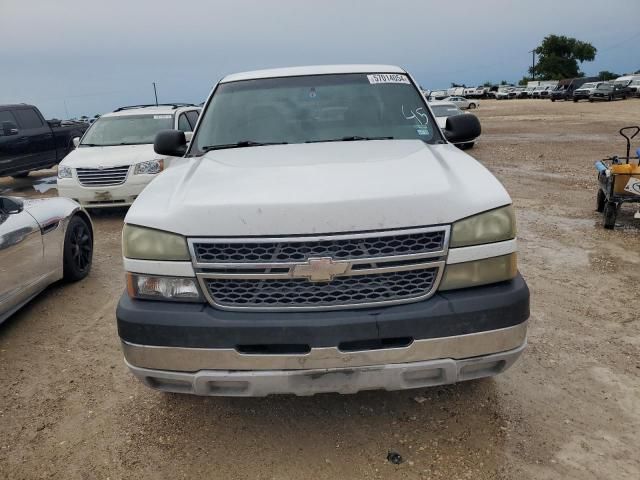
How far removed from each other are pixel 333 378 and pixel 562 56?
10929 cm

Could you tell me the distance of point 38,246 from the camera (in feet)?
15.4

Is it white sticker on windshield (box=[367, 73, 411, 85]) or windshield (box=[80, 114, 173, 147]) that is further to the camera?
windshield (box=[80, 114, 173, 147])

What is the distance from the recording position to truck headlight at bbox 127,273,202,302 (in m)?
2.45

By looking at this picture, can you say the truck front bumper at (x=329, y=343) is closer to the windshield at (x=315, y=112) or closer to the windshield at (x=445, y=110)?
the windshield at (x=315, y=112)

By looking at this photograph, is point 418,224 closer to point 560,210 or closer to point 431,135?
point 431,135

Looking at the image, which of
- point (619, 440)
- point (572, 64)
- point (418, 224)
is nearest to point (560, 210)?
point (619, 440)

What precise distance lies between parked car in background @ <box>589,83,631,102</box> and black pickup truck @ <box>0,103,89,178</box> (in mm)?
39641

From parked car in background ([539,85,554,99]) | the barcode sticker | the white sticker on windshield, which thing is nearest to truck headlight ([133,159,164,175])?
the white sticker on windshield

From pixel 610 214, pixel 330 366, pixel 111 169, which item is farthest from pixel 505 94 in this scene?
pixel 330 366

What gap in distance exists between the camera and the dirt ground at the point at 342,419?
2650 mm

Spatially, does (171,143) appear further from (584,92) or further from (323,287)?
(584,92)

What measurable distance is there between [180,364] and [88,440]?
0.97 metres

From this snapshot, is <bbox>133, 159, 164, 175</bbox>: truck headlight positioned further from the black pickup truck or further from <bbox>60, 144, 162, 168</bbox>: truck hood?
the black pickup truck

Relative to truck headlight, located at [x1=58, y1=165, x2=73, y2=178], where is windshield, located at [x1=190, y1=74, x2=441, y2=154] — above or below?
above
